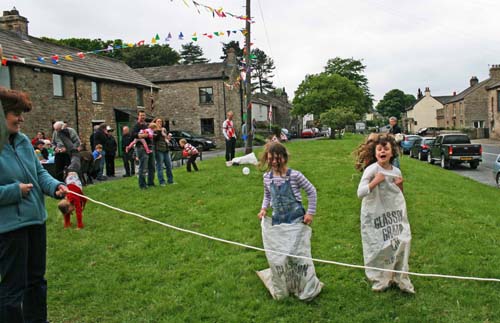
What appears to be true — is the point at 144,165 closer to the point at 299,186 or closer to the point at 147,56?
the point at 299,186

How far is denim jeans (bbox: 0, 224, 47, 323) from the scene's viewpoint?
3.00 metres

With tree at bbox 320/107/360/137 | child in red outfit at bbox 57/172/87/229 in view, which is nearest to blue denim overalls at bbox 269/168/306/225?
child in red outfit at bbox 57/172/87/229

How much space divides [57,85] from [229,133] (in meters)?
13.5

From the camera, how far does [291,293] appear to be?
4430 mm

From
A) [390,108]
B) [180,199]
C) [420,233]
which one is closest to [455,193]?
[420,233]

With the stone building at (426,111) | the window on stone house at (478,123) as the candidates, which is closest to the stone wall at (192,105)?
the window on stone house at (478,123)

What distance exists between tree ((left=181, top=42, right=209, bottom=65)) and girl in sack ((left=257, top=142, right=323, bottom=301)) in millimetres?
79400

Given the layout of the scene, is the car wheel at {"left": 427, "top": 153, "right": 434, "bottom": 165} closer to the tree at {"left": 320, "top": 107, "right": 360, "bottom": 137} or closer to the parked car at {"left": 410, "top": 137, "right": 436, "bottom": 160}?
the parked car at {"left": 410, "top": 137, "right": 436, "bottom": 160}

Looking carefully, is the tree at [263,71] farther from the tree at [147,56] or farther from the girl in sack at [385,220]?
the girl in sack at [385,220]

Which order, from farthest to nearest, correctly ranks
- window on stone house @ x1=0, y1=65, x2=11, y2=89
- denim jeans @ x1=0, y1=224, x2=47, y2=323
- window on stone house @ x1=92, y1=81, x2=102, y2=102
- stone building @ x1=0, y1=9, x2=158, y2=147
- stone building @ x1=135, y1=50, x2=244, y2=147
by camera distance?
stone building @ x1=135, y1=50, x2=244, y2=147 → window on stone house @ x1=92, y1=81, x2=102, y2=102 → stone building @ x1=0, y1=9, x2=158, y2=147 → window on stone house @ x1=0, y1=65, x2=11, y2=89 → denim jeans @ x1=0, y1=224, x2=47, y2=323

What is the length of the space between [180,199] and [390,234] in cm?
593

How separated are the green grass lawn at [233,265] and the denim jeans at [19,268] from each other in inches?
40.5

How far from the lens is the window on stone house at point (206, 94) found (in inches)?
1567

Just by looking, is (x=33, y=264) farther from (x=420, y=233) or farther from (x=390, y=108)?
(x=390, y=108)
